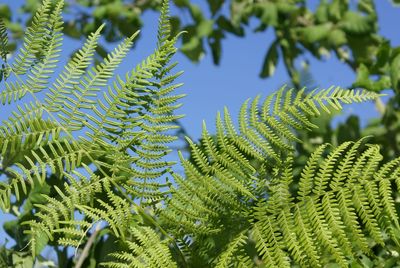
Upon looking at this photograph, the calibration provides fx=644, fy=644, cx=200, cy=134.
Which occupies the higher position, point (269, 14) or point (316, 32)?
point (269, 14)

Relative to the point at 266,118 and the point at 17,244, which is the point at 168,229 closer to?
the point at 266,118

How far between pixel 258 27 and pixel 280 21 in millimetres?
95

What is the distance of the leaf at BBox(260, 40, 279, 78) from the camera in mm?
2561

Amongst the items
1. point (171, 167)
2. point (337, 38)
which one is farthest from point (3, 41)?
point (337, 38)

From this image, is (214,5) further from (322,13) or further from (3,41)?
(3,41)

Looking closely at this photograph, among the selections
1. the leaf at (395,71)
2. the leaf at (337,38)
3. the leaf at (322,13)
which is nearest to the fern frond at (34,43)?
the leaf at (395,71)

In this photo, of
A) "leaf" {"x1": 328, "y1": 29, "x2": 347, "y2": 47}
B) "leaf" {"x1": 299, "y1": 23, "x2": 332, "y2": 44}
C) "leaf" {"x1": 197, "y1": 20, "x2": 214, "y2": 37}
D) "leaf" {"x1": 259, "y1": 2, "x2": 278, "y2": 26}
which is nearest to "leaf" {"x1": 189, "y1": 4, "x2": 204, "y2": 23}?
"leaf" {"x1": 197, "y1": 20, "x2": 214, "y2": 37}

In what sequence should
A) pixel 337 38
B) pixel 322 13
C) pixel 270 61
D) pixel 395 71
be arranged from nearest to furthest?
pixel 395 71, pixel 337 38, pixel 322 13, pixel 270 61

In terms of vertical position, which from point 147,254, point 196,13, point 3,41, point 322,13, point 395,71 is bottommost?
point 147,254

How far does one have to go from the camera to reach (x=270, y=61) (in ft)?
8.54

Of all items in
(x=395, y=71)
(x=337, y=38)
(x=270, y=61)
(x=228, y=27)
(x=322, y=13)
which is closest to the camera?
(x=395, y=71)

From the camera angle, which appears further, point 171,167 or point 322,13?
point 322,13

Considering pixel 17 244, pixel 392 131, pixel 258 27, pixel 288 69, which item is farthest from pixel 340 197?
pixel 258 27

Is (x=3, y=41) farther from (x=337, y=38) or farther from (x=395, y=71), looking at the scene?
(x=337, y=38)
